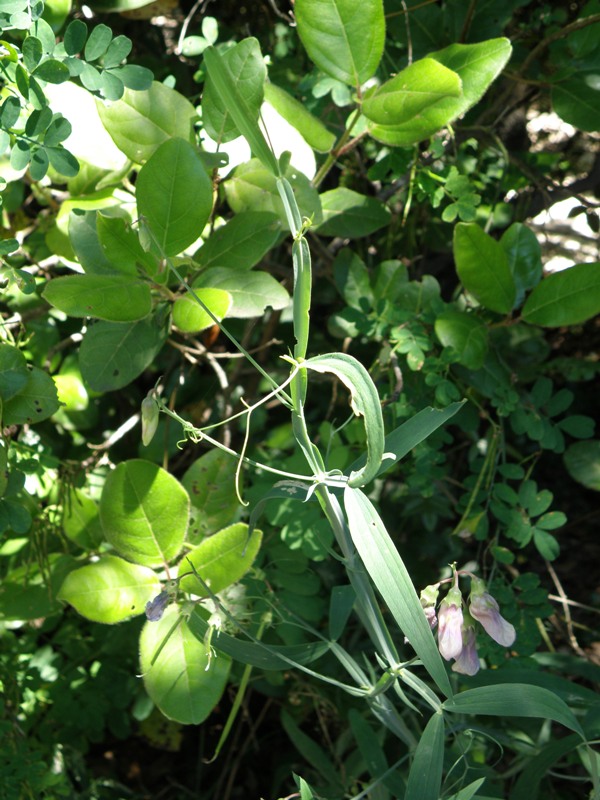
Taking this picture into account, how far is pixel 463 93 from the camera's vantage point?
38.7 inches

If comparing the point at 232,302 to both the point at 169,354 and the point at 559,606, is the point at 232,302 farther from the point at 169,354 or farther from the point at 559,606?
the point at 559,606

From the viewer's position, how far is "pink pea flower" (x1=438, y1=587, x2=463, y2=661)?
734 millimetres

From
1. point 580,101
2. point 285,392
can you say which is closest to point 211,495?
point 285,392

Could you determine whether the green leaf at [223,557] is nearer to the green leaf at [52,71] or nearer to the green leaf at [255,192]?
the green leaf at [255,192]

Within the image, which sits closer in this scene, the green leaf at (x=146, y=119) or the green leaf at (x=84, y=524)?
the green leaf at (x=146, y=119)

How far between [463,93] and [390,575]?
2.02ft

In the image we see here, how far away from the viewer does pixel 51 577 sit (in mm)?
1162

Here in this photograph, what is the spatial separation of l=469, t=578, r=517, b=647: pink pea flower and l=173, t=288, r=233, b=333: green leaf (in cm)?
40

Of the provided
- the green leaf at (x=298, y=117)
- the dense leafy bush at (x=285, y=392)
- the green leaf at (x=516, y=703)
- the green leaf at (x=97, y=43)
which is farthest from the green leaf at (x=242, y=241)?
the green leaf at (x=516, y=703)

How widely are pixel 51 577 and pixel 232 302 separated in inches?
19.6

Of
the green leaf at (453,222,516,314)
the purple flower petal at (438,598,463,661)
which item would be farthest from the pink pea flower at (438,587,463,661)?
the green leaf at (453,222,516,314)

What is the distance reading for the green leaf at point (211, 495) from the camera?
110cm

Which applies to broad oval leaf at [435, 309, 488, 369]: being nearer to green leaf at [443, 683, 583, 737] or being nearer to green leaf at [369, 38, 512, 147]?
green leaf at [369, 38, 512, 147]

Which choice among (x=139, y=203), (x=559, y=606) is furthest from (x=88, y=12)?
(x=559, y=606)
